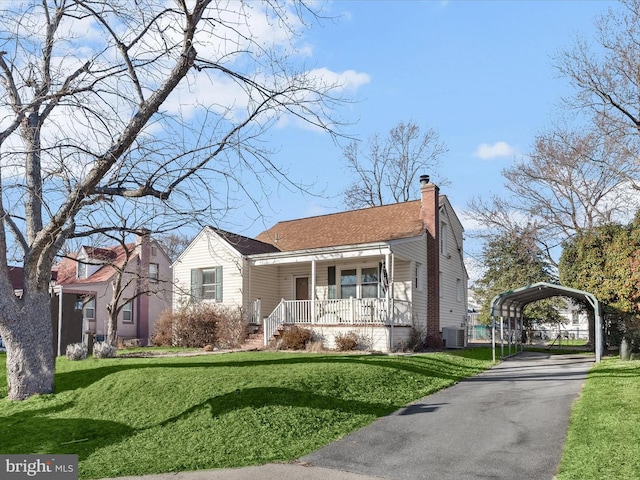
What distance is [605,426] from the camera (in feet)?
26.5

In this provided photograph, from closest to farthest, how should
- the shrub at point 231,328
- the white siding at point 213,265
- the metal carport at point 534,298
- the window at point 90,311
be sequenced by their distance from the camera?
the metal carport at point 534,298
the shrub at point 231,328
the white siding at point 213,265
the window at point 90,311

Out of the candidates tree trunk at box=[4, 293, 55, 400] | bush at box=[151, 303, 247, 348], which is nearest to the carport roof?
bush at box=[151, 303, 247, 348]

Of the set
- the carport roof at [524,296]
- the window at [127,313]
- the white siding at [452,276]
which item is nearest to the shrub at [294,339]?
the carport roof at [524,296]

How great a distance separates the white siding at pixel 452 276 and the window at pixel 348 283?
13.9ft

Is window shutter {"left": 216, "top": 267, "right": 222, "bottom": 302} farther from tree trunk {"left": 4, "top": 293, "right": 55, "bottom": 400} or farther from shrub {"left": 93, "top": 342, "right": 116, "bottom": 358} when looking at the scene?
tree trunk {"left": 4, "top": 293, "right": 55, "bottom": 400}

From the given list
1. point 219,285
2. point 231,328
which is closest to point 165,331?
point 219,285

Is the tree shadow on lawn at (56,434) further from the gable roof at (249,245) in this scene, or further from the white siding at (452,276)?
the white siding at (452,276)

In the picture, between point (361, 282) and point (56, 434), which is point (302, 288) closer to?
point (361, 282)

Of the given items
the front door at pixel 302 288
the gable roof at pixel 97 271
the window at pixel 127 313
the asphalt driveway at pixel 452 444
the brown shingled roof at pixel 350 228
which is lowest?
the asphalt driveway at pixel 452 444

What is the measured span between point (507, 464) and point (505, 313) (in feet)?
53.1

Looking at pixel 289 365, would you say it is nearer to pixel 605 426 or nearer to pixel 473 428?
pixel 473 428

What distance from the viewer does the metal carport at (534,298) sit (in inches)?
679

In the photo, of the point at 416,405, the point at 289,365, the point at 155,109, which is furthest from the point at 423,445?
the point at 155,109

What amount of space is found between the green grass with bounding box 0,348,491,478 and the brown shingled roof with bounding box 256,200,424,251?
983 cm
